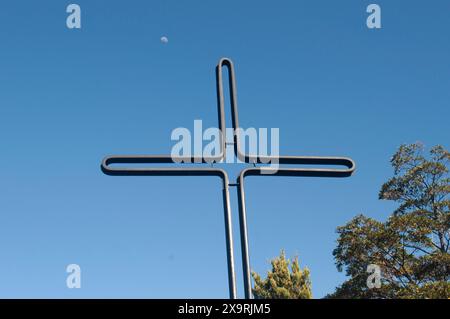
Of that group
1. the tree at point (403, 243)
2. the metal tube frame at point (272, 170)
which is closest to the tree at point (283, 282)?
the tree at point (403, 243)

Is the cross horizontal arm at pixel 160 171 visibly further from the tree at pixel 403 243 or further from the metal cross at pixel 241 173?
the tree at pixel 403 243

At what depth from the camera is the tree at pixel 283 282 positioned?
3625cm

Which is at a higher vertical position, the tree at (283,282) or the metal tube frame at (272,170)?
the tree at (283,282)

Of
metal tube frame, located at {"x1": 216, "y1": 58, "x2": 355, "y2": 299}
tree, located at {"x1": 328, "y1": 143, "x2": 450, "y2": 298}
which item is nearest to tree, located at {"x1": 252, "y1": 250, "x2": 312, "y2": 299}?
tree, located at {"x1": 328, "y1": 143, "x2": 450, "y2": 298}

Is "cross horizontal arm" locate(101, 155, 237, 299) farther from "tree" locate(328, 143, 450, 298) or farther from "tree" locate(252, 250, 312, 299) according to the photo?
"tree" locate(252, 250, 312, 299)

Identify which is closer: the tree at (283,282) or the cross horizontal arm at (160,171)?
the cross horizontal arm at (160,171)

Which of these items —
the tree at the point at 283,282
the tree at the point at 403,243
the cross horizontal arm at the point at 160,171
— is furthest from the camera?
the tree at the point at 283,282

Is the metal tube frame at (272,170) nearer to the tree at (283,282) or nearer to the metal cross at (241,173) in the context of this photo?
the metal cross at (241,173)

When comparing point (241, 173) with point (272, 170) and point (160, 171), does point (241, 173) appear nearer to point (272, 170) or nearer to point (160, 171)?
point (272, 170)

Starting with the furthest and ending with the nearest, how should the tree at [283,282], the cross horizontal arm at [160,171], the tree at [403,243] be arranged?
the tree at [283,282] → the tree at [403,243] → the cross horizontal arm at [160,171]

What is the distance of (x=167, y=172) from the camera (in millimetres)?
4008

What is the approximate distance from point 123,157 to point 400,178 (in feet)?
79.4
